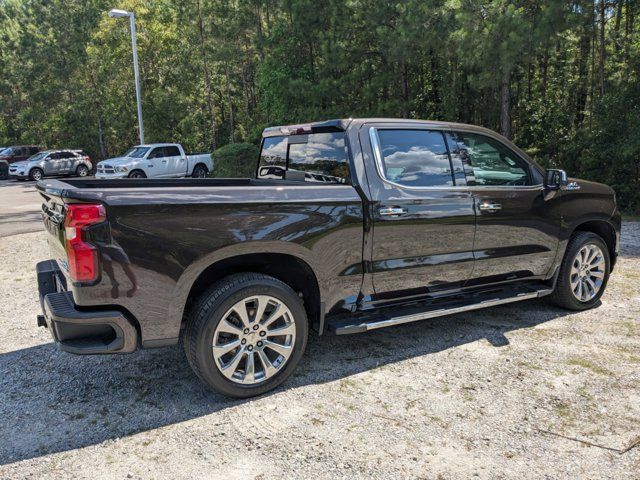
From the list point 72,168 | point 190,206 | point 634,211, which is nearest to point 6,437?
point 190,206

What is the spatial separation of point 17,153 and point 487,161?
32.3m

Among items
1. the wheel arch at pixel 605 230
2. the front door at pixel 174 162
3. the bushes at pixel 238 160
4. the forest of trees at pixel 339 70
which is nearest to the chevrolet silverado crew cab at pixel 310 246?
the wheel arch at pixel 605 230

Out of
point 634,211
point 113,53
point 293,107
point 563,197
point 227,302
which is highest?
point 113,53

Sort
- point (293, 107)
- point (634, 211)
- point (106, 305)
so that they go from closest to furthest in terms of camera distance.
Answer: point (106, 305), point (634, 211), point (293, 107)

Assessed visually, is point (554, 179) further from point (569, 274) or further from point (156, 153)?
point (156, 153)

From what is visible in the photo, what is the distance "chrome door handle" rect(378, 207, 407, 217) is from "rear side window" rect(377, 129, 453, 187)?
0.73ft

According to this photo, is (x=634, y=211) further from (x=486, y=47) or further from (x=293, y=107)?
(x=293, y=107)

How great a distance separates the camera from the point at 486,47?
37.2 ft

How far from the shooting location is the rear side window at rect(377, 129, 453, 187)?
3.97 m

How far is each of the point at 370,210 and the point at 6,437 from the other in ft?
9.00

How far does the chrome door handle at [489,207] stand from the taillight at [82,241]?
2947 millimetres

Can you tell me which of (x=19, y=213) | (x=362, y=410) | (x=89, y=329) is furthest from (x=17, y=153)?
(x=362, y=410)

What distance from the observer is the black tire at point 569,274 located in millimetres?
4973

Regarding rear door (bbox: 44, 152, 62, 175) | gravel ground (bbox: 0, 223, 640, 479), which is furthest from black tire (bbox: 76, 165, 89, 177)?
gravel ground (bbox: 0, 223, 640, 479)
